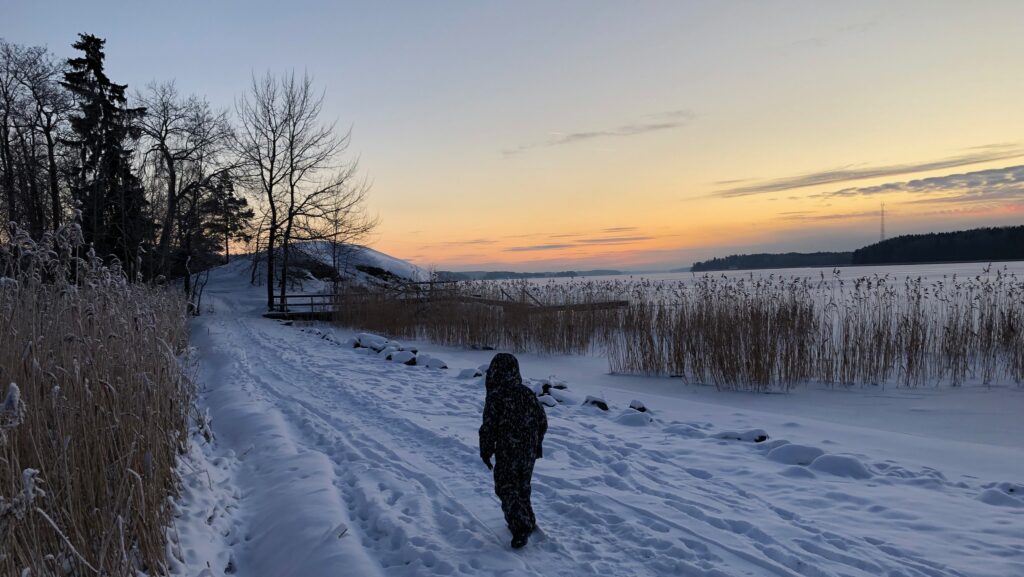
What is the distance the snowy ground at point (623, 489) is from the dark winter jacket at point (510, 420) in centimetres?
57

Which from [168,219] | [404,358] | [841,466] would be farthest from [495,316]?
[168,219]

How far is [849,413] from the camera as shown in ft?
25.2

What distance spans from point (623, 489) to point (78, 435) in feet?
11.6

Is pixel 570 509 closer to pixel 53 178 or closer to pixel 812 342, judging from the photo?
pixel 812 342

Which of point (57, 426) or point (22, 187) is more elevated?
point (22, 187)

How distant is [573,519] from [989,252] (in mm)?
78597

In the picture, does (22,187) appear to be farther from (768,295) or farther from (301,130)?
(768,295)

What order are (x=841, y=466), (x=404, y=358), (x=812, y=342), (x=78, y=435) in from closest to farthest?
(x=78, y=435)
(x=841, y=466)
(x=812, y=342)
(x=404, y=358)

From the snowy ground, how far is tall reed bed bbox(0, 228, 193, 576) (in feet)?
1.53

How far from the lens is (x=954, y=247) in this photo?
2648 inches

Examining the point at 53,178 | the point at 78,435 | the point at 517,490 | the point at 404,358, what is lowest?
the point at 404,358

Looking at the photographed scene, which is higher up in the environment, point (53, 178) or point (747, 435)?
point (53, 178)

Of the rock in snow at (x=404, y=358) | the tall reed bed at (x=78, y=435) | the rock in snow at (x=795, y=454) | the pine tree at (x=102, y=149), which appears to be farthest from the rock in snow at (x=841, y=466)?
the pine tree at (x=102, y=149)

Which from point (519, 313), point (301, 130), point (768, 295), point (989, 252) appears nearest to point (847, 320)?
point (768, 295)
